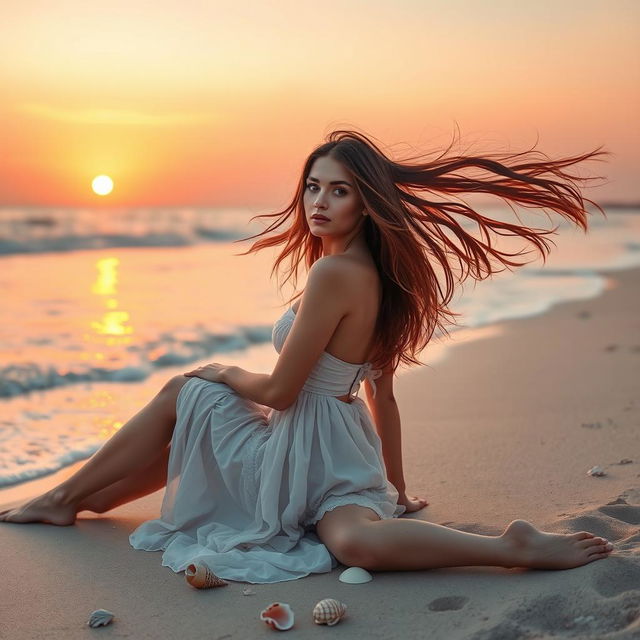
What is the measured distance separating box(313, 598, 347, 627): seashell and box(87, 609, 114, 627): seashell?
0.63 metres

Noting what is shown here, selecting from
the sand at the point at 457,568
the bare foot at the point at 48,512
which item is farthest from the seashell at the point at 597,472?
the bare foot at the point at 48,512

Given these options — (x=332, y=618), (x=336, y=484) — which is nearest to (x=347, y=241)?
(x=336, y=484)

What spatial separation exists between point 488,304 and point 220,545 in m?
8.37

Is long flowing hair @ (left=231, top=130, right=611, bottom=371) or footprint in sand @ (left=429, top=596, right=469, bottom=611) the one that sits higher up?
long flowing hair @ (left=231, top=130, right=611, bottom=371)

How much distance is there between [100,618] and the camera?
2633 mm

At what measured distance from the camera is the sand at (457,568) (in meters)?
2.54

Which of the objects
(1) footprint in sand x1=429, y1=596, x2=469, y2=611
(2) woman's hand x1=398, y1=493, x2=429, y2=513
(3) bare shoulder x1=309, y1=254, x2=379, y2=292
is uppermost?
(3) bare shoulder x1=309, y1=254, x2=379, y2=292

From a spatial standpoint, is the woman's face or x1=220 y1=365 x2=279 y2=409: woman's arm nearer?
x1=220 y1=365 x2=279 y2=409: woman's arm

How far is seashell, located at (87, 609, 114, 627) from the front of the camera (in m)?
2.63

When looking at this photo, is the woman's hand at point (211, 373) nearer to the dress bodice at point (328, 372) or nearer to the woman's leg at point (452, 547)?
the dress bodice at point (328, 372)

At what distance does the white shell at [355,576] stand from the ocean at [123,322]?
204 centimetres

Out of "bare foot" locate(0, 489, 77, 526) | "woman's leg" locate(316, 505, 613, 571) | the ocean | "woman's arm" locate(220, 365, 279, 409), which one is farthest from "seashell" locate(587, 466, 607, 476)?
"bare foot" locate(0, 489, 77, 526)

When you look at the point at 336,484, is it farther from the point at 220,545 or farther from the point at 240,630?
the point at 240,630

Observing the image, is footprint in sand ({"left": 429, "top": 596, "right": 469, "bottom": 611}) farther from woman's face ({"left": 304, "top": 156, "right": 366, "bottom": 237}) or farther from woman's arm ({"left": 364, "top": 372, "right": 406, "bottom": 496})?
woman's face ({"left": 304, "top": 156, "right": 366, "bottom": 237})
